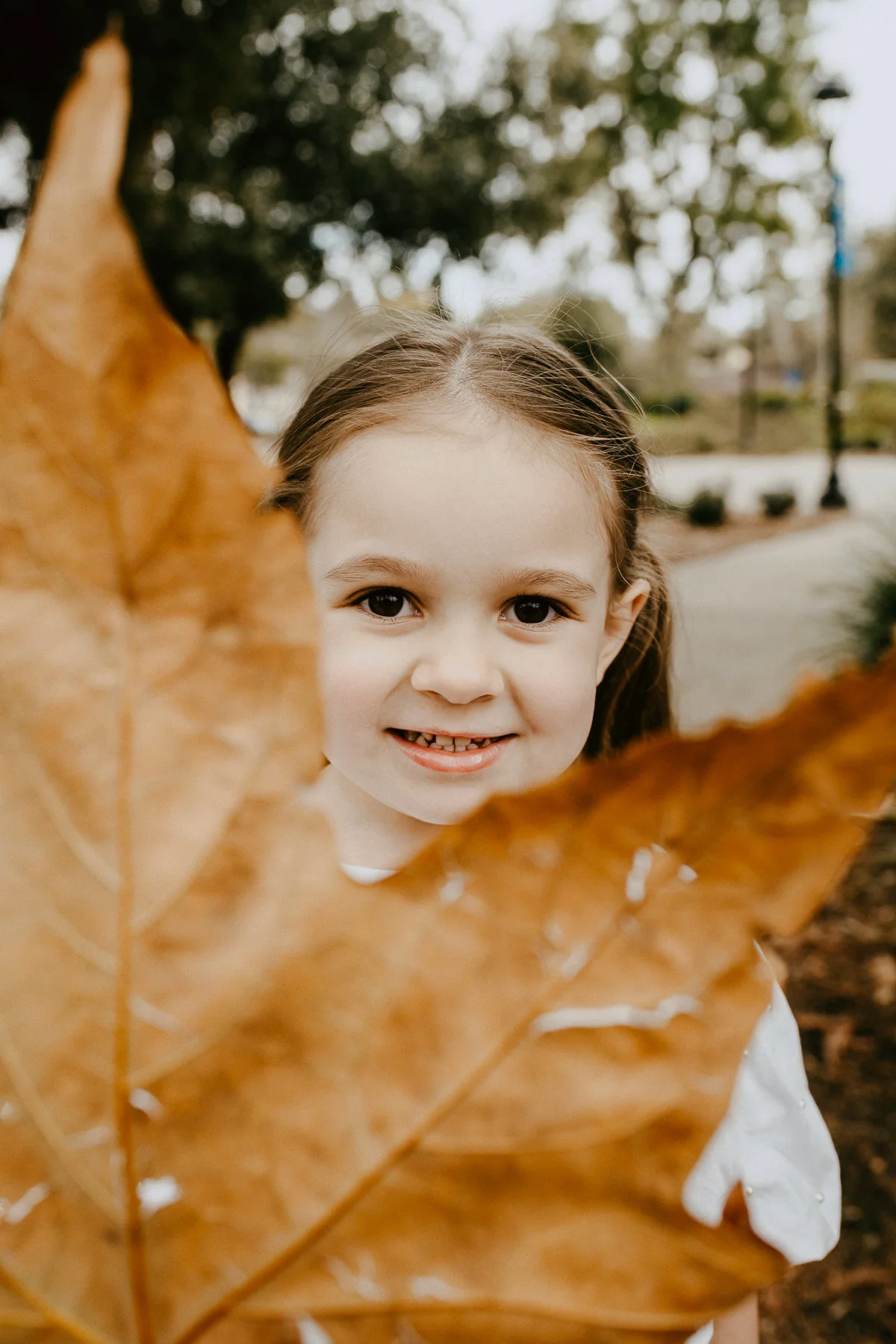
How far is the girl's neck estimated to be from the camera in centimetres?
129

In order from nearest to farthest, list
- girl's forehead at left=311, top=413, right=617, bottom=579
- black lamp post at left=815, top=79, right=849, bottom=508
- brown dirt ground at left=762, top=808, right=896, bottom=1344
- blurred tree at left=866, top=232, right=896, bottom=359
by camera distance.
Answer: girl's forehead at left=311, top=413, right=617, bottom=579
brown dirt ground at left=762, top=808, right=896, bottom=1344
black lamp post at left=815, top=79, right=849, bottom=508
blurred tree at left=866, top=232, right=896, bottom=359

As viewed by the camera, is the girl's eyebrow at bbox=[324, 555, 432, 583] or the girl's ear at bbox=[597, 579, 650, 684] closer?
the girl's eyebrow at bbox=[324, 555, 432, 583]

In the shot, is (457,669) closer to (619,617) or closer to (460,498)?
(460,498)

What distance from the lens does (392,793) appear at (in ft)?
3.88

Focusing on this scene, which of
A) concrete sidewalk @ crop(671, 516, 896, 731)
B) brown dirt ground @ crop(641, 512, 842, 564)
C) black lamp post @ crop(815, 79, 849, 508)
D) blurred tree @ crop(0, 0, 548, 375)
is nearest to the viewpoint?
concrete sidewalk @ crop(671, 516, 896, 731)

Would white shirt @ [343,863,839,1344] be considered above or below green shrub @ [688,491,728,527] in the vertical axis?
above

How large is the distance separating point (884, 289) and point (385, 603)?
49.6 m

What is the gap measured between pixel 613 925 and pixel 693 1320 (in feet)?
0.44

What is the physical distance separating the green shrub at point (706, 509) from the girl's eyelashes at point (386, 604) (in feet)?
45.9

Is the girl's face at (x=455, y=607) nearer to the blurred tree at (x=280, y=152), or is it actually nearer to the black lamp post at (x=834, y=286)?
the blurred tree at (x=280, y=152)

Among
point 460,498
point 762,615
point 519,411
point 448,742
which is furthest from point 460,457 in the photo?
point 762,615

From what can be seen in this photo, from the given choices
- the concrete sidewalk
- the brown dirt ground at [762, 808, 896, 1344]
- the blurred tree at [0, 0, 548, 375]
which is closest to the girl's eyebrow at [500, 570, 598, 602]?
the brown dirt ground at [762, 808, 896, 1344]

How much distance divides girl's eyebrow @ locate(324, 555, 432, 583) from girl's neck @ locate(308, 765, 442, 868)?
327 mm

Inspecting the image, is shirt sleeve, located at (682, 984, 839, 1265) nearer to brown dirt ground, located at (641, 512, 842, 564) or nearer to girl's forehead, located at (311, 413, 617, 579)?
girl's forehead, located at (311, 413, 617, 579)
